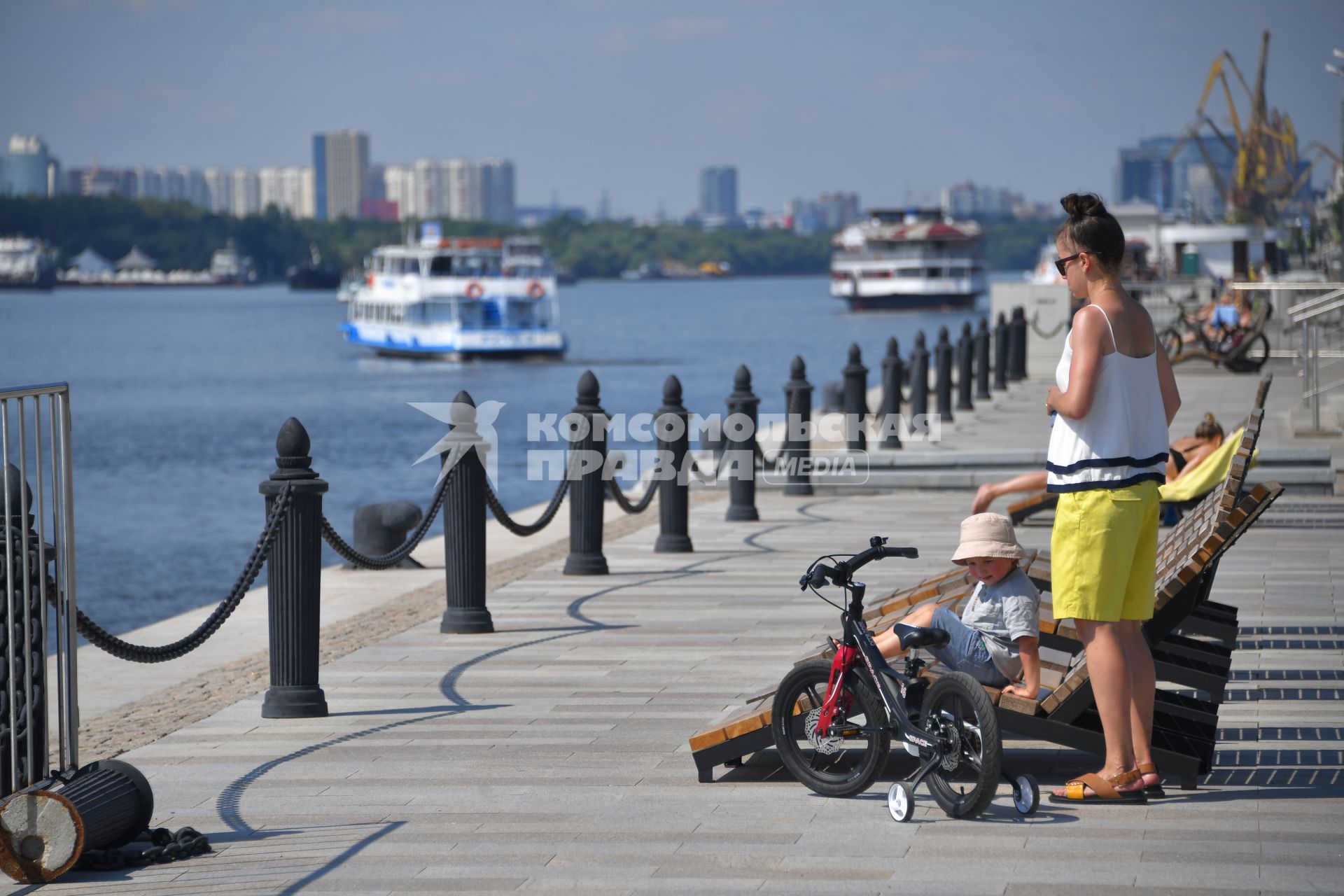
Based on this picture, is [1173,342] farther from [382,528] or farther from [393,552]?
[393,552]

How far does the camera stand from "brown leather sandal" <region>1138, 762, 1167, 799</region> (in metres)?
5.26

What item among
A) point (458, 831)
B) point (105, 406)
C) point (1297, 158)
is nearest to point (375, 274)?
point (105, 406)

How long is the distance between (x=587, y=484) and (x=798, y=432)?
467cm

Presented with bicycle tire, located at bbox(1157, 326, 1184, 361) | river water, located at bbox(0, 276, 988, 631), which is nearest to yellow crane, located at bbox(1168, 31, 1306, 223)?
river water, located at bbox(0, 276, 988, 631)

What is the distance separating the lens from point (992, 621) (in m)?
5.75

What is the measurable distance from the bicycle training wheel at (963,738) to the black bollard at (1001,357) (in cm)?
2284

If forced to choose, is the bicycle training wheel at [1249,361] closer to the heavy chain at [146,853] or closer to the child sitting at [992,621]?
the child sitting at [992,621]

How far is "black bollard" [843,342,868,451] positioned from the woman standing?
1277cm

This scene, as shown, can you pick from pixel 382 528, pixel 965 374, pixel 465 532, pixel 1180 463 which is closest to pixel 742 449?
pixel 382 528

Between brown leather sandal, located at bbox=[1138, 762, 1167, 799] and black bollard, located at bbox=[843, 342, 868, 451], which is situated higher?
black bollard, located at bbox=[843, 342, 868, 451]

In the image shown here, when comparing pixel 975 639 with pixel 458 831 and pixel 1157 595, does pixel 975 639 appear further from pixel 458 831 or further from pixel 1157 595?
pixel 458 831

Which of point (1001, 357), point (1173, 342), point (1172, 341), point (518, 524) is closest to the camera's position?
point (518, 524)

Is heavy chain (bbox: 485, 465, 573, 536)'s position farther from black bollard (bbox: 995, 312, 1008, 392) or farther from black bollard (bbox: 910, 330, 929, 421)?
black bollard (bbox: 995, 312, 1008, 392)

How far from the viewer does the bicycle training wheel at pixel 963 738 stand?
498 cm
